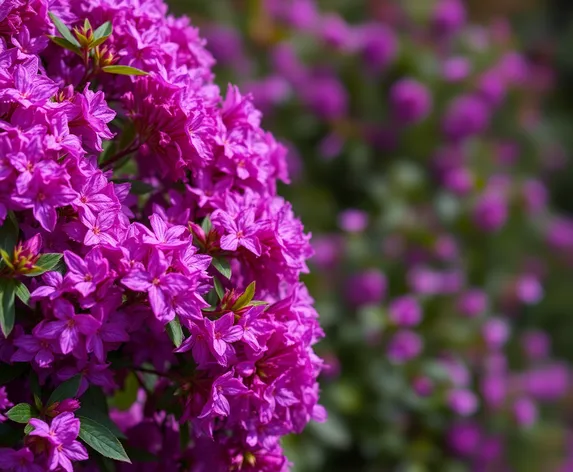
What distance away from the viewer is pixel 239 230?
117 centimetres

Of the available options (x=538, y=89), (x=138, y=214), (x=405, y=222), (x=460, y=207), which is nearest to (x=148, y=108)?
(x=138, y=214)

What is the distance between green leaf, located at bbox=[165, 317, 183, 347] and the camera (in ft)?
3.52

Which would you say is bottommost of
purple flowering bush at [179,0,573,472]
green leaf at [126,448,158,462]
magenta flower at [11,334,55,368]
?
purple flowering bush at [179,0,573,472]

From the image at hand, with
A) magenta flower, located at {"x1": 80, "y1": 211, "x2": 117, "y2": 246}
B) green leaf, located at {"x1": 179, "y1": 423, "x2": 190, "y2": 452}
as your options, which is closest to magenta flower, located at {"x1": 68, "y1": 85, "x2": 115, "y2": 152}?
magenta flower, located at {"x1": 80, "y1": 211, "x2": 117, "y2": 246}

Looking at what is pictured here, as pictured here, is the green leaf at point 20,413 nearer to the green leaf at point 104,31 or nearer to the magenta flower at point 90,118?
the magenta flower at point 90,118

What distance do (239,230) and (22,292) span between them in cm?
30

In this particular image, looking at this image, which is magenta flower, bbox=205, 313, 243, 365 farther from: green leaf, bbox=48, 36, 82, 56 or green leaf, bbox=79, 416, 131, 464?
green leaf, bbox=48, 36, 82, 56

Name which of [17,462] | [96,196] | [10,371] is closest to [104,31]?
[96,196]

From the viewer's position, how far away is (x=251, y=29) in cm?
340

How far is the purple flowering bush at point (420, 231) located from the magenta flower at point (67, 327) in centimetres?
149

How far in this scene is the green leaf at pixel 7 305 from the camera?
101 centimetres

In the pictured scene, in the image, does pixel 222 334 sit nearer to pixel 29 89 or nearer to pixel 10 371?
pixel 10 371

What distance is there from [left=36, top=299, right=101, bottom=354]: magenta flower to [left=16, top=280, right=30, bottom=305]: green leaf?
0.04 metres

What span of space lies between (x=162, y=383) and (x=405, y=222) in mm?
1752
